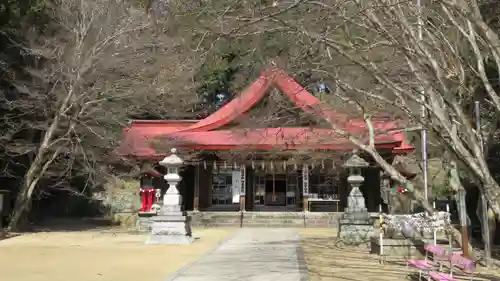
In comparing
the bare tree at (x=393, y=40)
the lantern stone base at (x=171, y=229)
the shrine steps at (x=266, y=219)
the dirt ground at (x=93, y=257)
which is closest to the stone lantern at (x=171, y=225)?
the lantern stone base at (x=171, y=229)

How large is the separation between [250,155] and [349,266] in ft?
36.9

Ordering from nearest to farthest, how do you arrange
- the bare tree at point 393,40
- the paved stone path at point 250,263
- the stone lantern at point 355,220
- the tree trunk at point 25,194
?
the bare tree at point 393,40, the paved stone path at point 250,263, the stone lantern at point 355,220, the tree trunk at point 25,194

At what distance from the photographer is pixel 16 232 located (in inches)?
692

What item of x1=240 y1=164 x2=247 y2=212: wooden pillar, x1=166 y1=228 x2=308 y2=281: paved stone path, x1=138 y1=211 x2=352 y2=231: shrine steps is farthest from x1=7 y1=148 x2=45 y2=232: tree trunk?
x1=166 y1=228 x2=308 y2=281: paved stone path

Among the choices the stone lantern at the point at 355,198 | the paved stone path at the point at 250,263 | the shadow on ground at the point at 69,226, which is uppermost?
the stone lantern at the point at 355,198

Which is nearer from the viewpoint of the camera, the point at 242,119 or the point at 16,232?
the point at 16,232

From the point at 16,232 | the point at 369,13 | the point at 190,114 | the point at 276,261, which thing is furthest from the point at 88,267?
the point at 190,114

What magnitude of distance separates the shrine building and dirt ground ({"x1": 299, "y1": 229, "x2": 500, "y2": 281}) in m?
5.96

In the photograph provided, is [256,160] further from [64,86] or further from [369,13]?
[369,13]

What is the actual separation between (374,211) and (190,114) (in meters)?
12.5

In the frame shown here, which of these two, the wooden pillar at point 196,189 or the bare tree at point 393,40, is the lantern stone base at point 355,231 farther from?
the wooden pillar at point 196,189

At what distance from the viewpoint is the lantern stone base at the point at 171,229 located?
13727 millimetres

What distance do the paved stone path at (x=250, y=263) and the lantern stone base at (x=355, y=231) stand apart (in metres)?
1.35

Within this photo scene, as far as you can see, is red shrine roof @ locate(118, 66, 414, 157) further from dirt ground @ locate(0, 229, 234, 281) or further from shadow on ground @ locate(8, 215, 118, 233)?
dirt ground @ locate(0, 229, 234, 281)
